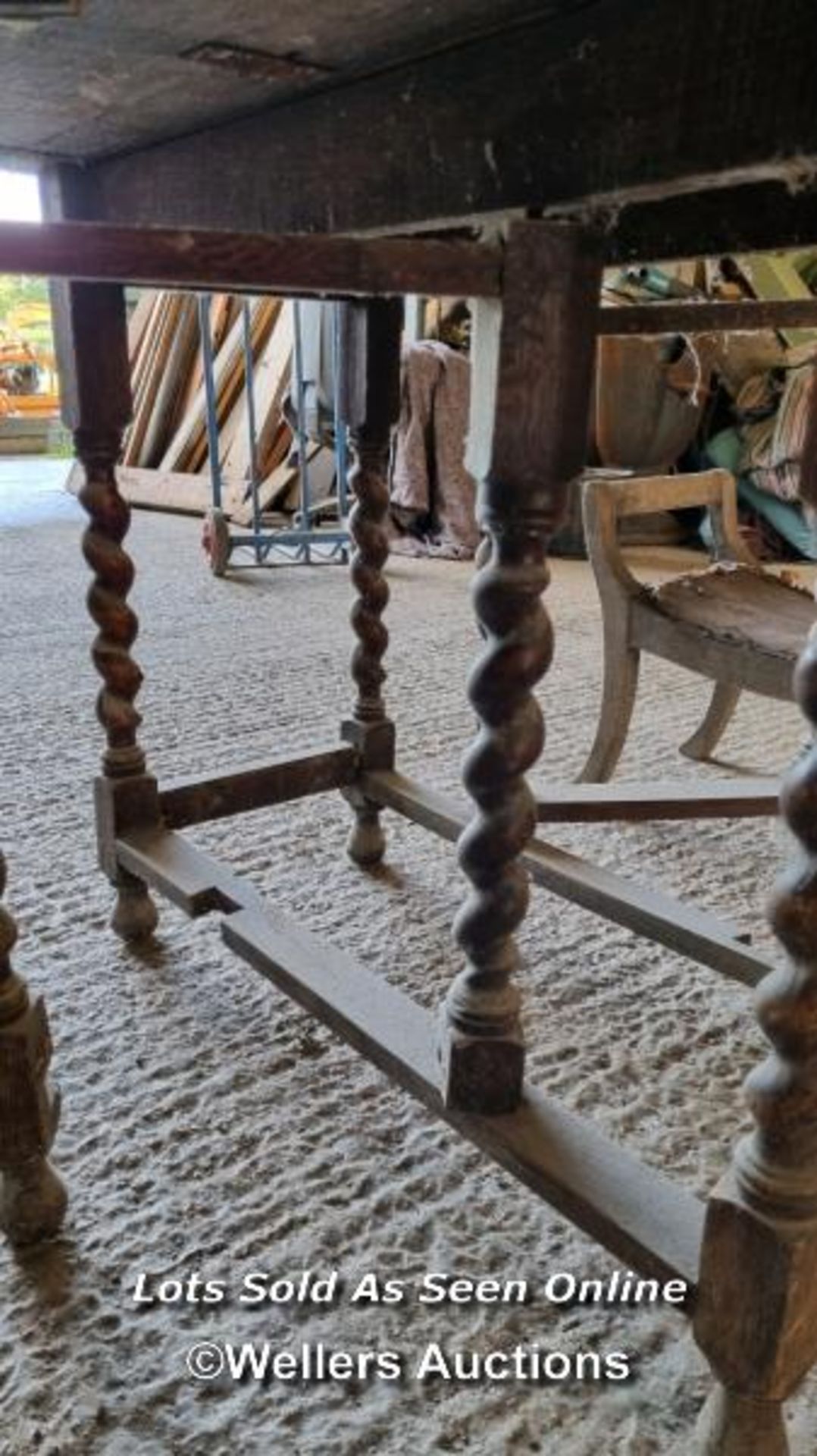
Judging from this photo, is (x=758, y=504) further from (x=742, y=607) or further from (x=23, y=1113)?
(x=23, y=1113)

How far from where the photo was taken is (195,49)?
23.0 inches

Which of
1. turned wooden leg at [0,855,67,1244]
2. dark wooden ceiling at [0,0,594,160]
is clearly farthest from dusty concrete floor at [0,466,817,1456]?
dark wooden ceiling at [0,0,594,160]

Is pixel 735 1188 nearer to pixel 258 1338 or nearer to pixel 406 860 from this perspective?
pixel 258 1338

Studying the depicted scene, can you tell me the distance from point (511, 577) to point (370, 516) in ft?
2.06

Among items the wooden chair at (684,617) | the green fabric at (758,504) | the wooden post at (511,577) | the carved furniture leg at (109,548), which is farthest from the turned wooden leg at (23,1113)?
the green fabric at (758,504)

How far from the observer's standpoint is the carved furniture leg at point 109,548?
0.93 meters

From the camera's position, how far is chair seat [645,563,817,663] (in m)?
1.27

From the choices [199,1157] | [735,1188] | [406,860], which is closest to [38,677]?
[406,860]

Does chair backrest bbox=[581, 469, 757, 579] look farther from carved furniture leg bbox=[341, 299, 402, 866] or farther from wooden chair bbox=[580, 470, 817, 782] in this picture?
carved furniture leg bbox=[341, 299, 402, 866]

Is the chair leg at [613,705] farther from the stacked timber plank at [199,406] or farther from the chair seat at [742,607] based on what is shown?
the stacked timber plank at [199,406]

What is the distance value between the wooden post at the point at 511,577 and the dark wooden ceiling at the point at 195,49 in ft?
0.38

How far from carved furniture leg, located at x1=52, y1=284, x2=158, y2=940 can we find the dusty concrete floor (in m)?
0.13

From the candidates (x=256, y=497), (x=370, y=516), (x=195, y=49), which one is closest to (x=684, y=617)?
(x=370, y=516)

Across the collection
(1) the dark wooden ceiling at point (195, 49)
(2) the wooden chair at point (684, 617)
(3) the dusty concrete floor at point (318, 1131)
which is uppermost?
(1) the dark wooden ceiling at point (195, 49)
